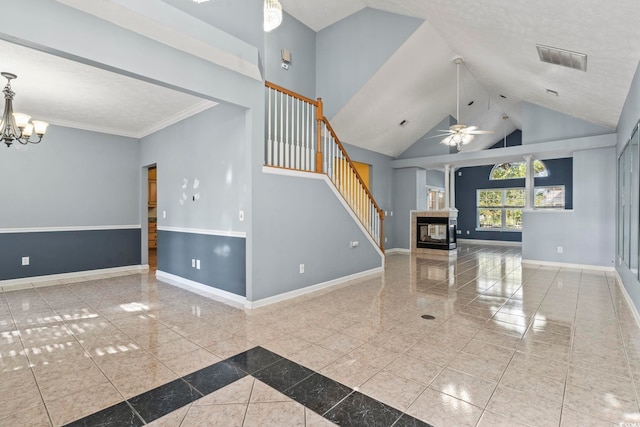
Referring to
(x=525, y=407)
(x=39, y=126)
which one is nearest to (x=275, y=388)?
(x=525, y=407)

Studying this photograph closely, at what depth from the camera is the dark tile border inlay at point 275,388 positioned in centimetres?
182

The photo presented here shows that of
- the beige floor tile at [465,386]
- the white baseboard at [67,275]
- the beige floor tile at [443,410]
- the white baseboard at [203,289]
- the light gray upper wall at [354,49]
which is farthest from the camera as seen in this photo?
the light gray upper wall at [354,49]

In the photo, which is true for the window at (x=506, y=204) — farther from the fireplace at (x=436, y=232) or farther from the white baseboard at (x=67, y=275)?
the white baseboard at (x=67, y=275)

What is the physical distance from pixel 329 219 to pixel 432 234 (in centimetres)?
509

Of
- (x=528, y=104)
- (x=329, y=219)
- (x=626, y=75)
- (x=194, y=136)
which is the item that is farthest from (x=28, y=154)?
(x=528, y=104)

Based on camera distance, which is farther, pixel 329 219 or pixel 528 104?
pixel 528 104

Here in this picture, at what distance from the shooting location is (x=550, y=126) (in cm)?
706

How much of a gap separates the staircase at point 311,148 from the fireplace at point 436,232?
3.18 m

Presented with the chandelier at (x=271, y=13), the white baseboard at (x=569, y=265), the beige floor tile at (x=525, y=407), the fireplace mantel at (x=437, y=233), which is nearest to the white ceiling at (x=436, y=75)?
the chandelier at (x=271, y=13)

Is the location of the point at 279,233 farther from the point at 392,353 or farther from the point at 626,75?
the point at 626,75

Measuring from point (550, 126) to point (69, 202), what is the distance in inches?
408

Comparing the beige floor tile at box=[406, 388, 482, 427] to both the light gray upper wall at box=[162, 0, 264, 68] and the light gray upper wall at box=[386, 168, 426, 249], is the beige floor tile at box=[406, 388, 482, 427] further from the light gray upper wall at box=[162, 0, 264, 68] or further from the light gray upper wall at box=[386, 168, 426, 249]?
the light gray upper wall at box=[386, 168, 426, 249]

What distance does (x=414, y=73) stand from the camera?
656 centimetres

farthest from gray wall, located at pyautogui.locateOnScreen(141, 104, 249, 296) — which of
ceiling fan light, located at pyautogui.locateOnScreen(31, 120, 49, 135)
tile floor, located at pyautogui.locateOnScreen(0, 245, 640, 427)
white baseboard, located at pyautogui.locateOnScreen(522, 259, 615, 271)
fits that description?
white baseboard, located at pyautogui.locateOnScreen(522, 259, 615, 271)
